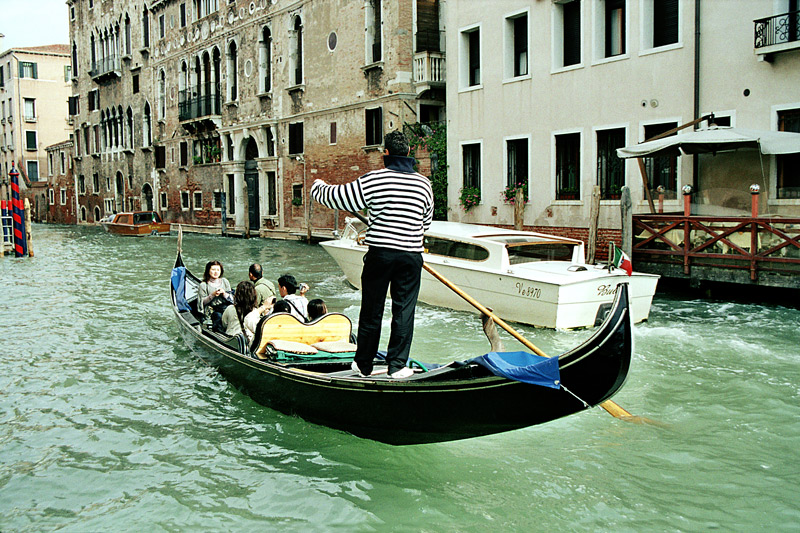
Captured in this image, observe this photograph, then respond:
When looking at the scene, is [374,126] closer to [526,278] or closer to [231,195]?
[231,195]

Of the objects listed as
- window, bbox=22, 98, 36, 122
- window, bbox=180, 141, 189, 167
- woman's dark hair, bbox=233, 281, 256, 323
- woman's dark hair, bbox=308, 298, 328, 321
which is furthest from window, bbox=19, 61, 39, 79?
woman's dark hair, bbox=308, 298, 328, 321

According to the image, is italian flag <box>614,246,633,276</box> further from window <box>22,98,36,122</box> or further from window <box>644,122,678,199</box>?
window <box>22,98,36,122</box>

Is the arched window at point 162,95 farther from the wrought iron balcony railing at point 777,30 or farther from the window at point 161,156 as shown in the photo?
the wrought iron balcony railing at point 777,30

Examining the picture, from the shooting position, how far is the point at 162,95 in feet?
88.7

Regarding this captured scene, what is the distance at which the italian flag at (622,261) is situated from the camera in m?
7.29

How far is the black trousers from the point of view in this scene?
372 cm

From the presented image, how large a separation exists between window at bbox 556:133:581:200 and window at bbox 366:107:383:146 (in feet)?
16.6

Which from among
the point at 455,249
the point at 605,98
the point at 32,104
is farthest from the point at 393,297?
the point at 32,104

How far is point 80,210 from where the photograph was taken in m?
34.8

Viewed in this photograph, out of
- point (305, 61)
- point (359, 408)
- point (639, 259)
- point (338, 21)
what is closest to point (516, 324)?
point (639, 259)

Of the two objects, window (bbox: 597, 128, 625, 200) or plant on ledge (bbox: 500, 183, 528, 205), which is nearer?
window (bbox: 597, 128, 625, 200)

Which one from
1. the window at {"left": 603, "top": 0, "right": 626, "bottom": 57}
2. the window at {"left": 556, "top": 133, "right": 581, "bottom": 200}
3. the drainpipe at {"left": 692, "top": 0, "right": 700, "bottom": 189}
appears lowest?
the window at {"left": 556, "top": 133, "right": 581, "bottom": 200}

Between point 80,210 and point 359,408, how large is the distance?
112 ft

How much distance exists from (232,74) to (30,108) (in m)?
21.4
